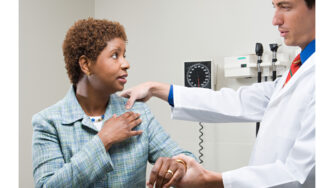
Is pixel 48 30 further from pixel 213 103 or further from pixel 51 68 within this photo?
pixel 213 103

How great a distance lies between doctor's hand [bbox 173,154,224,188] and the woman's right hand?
31 cm

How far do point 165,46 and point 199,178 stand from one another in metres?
1.82

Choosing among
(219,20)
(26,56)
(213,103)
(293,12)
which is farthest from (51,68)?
(293,12)

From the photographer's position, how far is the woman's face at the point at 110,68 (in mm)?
1310

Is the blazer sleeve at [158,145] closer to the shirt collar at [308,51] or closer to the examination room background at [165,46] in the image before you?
the shirt collar at [308,51]

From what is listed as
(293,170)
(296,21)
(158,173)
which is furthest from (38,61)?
(293,170)

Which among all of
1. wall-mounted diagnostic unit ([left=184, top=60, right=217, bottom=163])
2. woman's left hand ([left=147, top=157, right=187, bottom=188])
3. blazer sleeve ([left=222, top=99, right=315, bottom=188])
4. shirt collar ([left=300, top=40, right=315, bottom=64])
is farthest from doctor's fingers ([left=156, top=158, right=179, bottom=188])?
wall-mounted diagnostic unit ([left=184, top=60, right=217, bottom=163])

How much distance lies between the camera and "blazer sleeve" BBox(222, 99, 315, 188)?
91cm

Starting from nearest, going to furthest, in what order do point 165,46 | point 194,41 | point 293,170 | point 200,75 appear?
point 293,170
point 200,75
point 194,41
point 165,46

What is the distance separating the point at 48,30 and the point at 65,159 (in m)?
1.67

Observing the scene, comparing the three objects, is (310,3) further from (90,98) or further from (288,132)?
(90,98)

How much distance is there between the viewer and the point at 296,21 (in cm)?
108

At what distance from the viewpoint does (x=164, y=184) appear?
100cm

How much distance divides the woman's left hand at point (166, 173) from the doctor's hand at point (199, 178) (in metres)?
0.02
